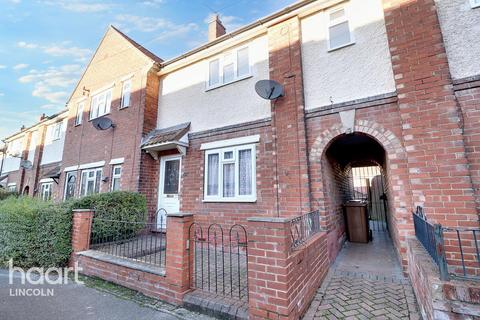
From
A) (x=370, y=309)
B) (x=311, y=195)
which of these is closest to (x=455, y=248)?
(x=370, y=309)

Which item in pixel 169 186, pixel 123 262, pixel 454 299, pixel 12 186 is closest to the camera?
pixel 454 299

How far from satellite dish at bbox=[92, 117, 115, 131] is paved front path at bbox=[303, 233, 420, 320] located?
31.1 ft

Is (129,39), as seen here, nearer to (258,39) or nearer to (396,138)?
(258,39)

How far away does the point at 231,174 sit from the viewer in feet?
21.4

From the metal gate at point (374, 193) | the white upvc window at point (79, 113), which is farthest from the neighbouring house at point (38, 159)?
the metal gate at point (374, 193)

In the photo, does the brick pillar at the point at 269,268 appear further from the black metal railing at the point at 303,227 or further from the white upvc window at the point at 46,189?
the white upvc window at the point at 46,189

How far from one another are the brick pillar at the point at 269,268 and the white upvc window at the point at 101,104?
33.0 ft

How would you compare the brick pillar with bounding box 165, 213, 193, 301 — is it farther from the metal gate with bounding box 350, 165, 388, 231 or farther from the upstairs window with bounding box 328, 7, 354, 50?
the metal gate with bounding box 350, 165, 388, 231

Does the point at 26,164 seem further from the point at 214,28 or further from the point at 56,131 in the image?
the point at 214,28

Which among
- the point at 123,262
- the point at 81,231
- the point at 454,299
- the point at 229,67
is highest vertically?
the point at 229,67

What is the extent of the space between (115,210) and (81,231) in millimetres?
1500

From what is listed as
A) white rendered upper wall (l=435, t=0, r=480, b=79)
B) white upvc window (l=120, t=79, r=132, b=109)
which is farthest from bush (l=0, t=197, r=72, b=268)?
white rendered upper wall (l=435, t=0, r=480, b=79)

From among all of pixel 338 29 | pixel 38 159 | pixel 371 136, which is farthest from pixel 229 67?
pixel 38 159

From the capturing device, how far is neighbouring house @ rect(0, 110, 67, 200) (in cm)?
1325
